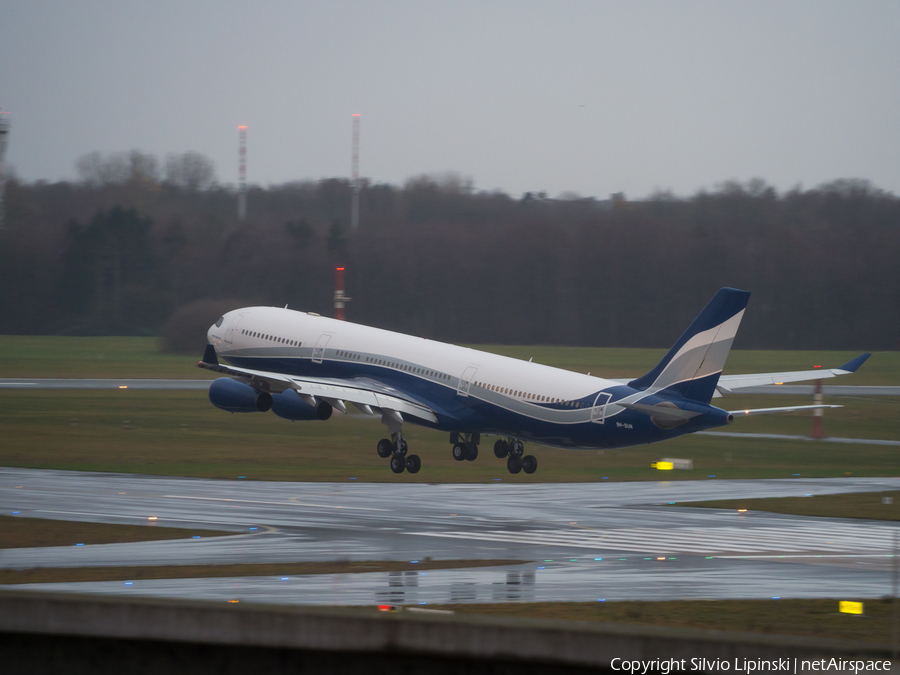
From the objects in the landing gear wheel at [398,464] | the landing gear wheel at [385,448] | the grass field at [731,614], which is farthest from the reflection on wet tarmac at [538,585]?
the landing gear wheel at [385,448]

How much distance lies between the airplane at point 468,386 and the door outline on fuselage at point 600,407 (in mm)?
42

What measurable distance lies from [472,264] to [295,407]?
261 feet

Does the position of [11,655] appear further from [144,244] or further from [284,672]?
[144,244]

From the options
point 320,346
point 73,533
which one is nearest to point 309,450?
point 320,346

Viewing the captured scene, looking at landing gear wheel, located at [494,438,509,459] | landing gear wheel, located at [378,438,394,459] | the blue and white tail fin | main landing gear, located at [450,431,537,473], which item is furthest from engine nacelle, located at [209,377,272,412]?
the blue and white tail fin

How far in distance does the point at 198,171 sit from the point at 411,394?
9172 cm

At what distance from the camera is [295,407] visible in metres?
39.0

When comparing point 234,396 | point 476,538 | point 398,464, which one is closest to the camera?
point 476,538

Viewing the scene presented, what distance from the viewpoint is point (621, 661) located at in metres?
7.00

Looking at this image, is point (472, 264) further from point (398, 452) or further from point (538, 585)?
point (538, 585)

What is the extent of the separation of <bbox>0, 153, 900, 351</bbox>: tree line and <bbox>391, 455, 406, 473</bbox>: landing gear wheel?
71071mm

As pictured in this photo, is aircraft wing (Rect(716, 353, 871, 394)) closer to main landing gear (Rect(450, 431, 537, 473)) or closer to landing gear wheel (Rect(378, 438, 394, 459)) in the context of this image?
main landing gear (Rect(450, 431, 537, 473))

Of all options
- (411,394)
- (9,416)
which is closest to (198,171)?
(9,416)

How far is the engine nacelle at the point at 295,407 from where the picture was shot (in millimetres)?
38750
